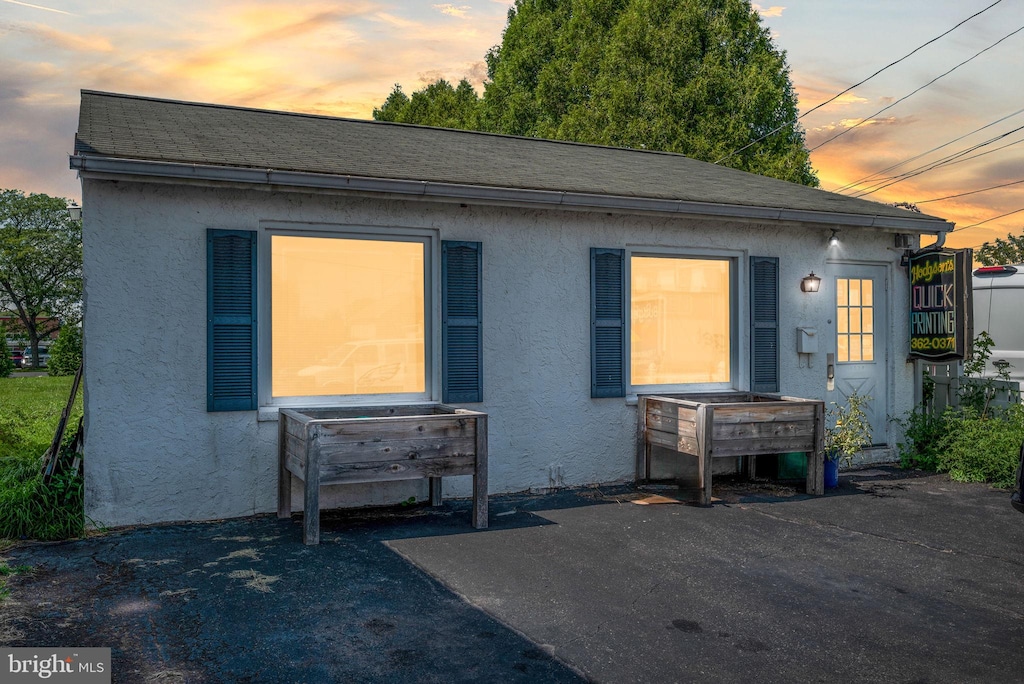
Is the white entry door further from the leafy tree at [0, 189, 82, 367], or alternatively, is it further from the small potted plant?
the leafy tree at [0, 189, 82, 367]

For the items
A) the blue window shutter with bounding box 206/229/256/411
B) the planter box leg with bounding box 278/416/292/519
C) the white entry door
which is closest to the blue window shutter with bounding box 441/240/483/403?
the planter box leg with bounding box 278/416/292/519

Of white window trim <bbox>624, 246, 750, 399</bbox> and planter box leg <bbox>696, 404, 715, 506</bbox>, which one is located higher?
white window trim <bbox>624, 246, 750, 399</bbox>

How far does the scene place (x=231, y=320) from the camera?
6.29 m

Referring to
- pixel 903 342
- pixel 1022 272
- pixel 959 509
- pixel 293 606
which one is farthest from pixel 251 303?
pixel 1022 272

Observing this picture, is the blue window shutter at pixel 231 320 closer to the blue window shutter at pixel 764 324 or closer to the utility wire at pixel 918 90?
the blue window shutter at pixel 764 324

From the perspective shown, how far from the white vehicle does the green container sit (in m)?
3.91

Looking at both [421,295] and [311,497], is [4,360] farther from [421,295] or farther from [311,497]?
[311,497]

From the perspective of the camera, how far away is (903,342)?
30.3 ft

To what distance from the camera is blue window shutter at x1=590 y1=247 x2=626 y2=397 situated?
25.0 ft

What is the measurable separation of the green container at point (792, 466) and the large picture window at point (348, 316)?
3862mm

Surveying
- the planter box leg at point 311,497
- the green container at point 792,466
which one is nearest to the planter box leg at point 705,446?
the green container at point 792,466

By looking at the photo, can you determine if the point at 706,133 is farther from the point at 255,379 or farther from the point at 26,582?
the point at 26,582

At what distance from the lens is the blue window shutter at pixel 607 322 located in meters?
7.63

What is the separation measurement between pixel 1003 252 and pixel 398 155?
161ft
